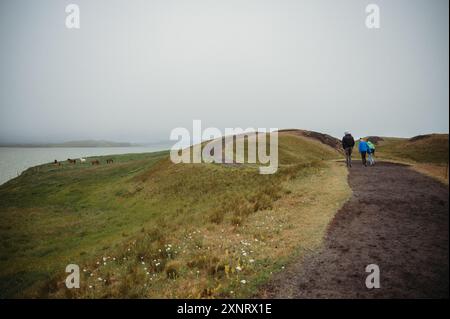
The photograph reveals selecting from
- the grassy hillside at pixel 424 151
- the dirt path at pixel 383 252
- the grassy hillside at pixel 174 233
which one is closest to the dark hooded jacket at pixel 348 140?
the grassy hillside at pixel 174 233

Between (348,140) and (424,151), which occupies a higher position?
(348,140)

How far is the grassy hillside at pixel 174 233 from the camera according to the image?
8.81 m

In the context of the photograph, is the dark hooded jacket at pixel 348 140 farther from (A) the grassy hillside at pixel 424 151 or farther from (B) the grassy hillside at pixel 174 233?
(A) the grassy hillside at pixel 424 151

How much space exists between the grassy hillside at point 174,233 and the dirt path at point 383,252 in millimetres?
793

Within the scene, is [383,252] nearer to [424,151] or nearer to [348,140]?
[348,140]

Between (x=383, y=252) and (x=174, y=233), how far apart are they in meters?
9.56

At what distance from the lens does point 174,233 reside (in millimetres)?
13352

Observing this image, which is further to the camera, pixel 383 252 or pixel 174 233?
pixel 174 233

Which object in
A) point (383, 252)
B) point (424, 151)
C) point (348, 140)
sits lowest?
point (383, 252)

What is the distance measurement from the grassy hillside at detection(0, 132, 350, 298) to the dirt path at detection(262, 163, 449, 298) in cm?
79

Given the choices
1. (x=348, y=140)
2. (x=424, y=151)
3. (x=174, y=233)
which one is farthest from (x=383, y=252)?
(x=424, y=151)

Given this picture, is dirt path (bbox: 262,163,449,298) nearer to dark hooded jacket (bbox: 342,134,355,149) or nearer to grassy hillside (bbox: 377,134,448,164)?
dark hooded jacket (bbox: 342,134,355,149)

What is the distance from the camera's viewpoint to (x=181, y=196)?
1037 inches

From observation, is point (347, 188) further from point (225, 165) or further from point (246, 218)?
point (225, 165)
